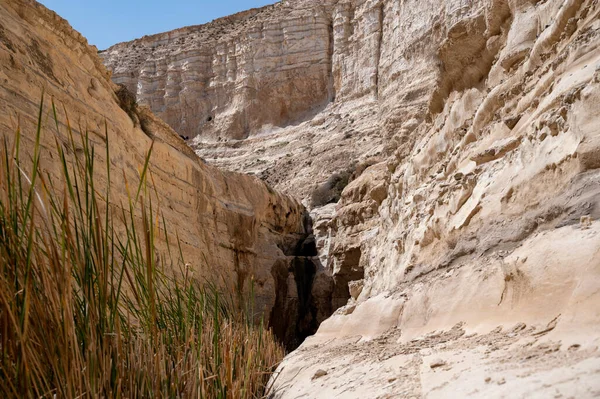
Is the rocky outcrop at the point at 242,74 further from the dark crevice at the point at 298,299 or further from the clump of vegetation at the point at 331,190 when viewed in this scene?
the dark crevice at the point at 298,299

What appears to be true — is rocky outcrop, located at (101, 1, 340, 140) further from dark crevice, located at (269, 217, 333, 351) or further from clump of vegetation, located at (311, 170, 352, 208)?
dark crevice, located at (269, 217, 333, 351)

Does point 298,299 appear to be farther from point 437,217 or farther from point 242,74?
point 242,74

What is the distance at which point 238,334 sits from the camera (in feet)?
10.8

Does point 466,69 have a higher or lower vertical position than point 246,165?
lower

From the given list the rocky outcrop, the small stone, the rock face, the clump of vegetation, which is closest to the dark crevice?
the rock face

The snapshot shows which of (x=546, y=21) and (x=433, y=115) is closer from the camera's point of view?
(x=546, y=21)

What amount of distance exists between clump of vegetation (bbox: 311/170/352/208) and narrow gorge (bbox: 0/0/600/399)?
0.06 metres

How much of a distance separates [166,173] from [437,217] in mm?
6113

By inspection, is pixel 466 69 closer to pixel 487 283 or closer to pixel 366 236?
pixel 487 283

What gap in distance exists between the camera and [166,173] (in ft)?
31.0

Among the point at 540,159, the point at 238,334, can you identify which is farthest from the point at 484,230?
the point at 238,334

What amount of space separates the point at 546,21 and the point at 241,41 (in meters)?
27.9

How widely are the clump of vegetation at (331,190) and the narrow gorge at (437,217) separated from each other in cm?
6

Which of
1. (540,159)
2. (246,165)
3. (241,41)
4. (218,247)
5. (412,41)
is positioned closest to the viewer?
(540,159)
